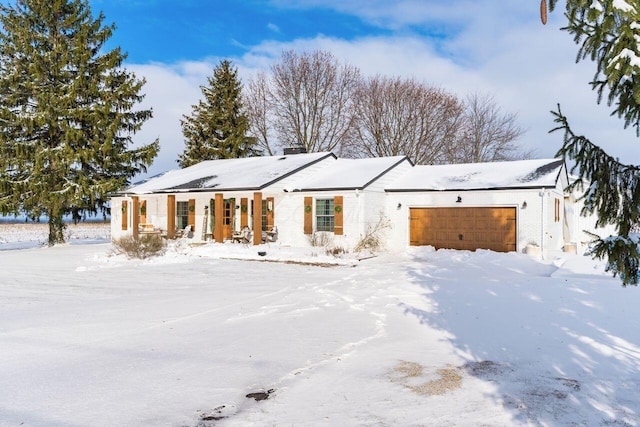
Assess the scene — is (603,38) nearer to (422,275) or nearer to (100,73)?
(422,275)

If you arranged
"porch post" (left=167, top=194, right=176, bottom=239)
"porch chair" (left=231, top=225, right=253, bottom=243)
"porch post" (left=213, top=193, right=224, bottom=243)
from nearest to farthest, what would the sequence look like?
"porch chair" (left=231, top=225, right=253, bottom=243)
"porch post" (left=213, top=193, right=224, bottom=243)
"porch post" (left=167, top=194, right=176, bottom=239)

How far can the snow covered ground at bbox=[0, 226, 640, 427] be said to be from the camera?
13.7ft

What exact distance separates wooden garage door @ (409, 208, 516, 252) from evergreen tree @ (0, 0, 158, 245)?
16237 mm

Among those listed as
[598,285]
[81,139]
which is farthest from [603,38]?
[81,139]

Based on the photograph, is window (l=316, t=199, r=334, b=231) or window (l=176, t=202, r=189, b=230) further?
window (l=176, t=202, r=189, b=230)

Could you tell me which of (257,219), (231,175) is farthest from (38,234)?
(257,219)

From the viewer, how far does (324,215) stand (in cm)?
1983

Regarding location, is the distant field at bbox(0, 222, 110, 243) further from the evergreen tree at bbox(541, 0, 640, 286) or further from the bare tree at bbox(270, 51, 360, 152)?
the evergreen tree at bbox(541, 0, 640, 286)

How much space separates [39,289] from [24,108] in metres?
17.0

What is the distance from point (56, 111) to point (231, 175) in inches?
368

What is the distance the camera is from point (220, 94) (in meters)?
33.9

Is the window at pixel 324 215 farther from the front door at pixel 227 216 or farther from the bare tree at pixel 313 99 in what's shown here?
the bare tree at pixel 313 99

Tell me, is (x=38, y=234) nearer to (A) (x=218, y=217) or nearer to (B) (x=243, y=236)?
(A) (x=218, y=217)

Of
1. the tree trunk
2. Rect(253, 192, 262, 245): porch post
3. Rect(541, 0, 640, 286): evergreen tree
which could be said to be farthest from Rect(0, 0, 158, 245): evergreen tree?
Rect(541, 0, 640, 286): evergreen tree
